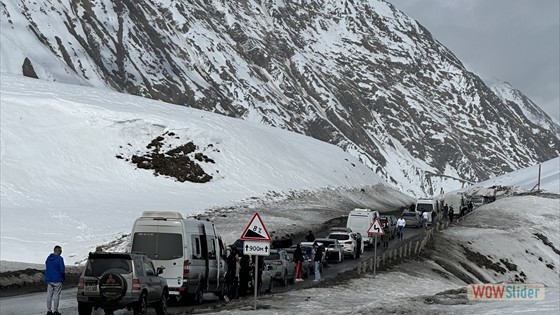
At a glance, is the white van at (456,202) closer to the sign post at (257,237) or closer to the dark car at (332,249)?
the dark car at (332,249)

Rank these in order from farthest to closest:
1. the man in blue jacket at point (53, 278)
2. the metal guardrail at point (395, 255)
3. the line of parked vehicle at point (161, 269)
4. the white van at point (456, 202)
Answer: the white van at point (456, 202) < the metal guardrail at point (395, 255) < the man in blue jacket at point (53, 278) < the line of parked vehicle at point (161, 269)

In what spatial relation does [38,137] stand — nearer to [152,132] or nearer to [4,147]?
[4,147]

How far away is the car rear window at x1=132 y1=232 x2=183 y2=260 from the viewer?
25.9m

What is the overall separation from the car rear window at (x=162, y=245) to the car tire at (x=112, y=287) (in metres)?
4.67

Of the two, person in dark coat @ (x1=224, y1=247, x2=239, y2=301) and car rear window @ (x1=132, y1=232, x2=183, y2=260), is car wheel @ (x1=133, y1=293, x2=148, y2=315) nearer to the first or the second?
car rear window @ (x1=132, y1=232, x2=183, y2=260)

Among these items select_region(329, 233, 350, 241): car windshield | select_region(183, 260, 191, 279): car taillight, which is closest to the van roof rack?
select_region(183, 260, 191, 279): car taillight

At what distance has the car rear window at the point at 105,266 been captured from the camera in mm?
21406

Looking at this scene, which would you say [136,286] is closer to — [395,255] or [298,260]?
[298,260]

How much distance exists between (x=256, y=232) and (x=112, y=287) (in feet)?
13.5

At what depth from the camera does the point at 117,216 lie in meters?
56.0

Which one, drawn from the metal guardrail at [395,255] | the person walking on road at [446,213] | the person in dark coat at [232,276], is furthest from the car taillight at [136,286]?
the person walking on road at [446,213]

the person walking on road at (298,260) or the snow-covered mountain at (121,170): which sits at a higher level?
the snow-covered mountain at (121,170)

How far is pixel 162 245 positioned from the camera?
25.9 metres

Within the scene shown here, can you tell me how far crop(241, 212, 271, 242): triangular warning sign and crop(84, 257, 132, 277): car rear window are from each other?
3.28 metres
